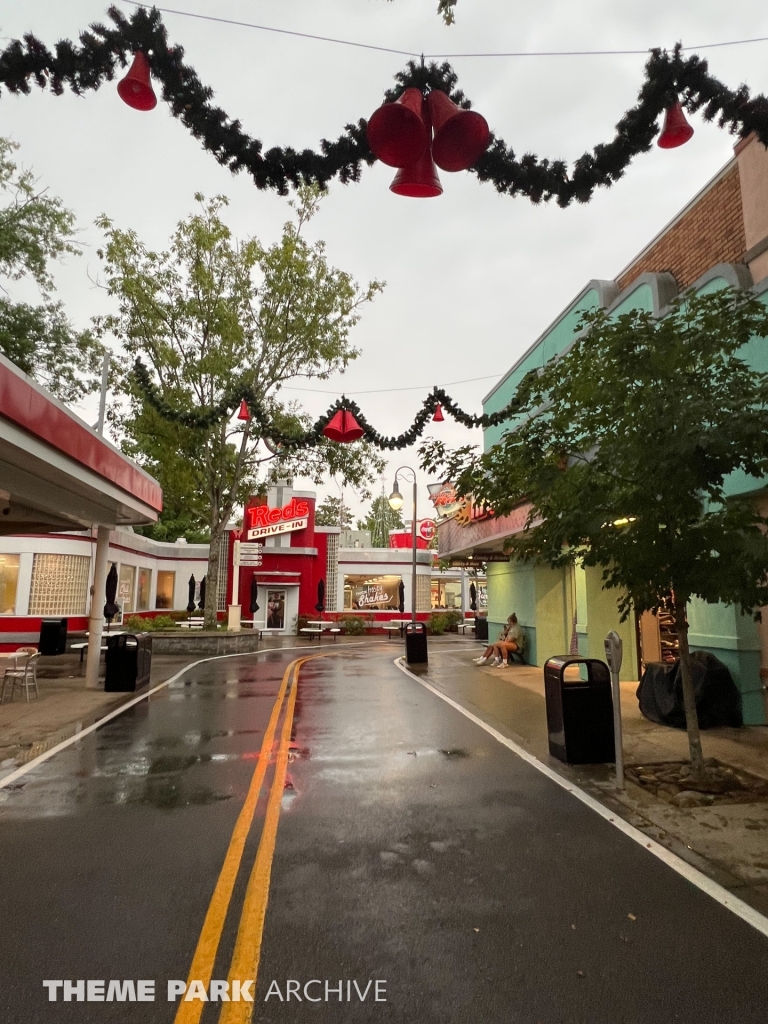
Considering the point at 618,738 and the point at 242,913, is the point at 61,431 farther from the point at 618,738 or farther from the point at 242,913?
the point at 618,738

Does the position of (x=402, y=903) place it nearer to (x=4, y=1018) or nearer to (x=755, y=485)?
(x=4, y=1018)

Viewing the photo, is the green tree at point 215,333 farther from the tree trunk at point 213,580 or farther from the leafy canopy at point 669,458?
the leafy canopy at point 669,458

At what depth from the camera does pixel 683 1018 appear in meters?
2.88

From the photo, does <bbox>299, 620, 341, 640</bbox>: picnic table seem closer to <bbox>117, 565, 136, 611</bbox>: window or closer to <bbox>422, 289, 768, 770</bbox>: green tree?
<bbox>117, 565, 136, 611</bbox>: window

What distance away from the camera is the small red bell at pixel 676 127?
466 centimetres

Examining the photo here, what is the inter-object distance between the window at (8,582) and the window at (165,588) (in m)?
10.5

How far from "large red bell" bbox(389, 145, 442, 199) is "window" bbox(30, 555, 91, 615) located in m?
22.1

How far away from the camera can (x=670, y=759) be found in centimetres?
732

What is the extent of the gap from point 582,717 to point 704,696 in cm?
270

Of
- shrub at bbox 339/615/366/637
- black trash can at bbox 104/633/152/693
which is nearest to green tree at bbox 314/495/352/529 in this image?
shrub at bbox 339/615/366/637

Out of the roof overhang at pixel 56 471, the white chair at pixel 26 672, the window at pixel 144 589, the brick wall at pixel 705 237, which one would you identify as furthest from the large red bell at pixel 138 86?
the window at pixel 144 589

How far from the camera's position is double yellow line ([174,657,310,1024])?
295 centimetres

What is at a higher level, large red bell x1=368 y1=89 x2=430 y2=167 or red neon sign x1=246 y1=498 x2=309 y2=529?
red neon sign x1=246 y1=498 x2=309 y2=529

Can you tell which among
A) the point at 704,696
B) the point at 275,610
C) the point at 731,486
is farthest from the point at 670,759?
the point at 275,610
